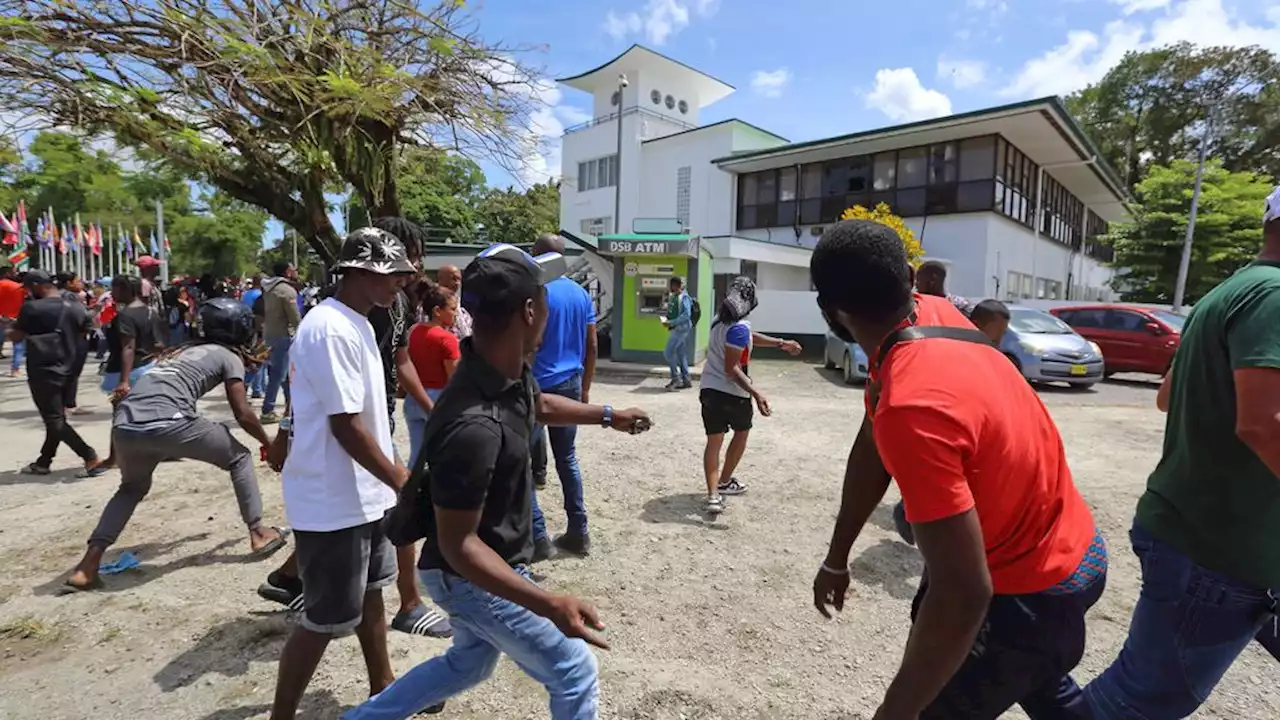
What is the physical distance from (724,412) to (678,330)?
648 cm

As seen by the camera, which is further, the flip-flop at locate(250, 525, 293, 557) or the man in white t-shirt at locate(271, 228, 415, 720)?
the flip-flop at locate(250, 525, 293, 557)

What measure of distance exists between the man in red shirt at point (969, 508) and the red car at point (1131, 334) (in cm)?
1375

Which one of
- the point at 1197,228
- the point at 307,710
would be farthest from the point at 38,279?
the point at 1197,228

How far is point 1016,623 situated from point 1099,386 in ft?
44.2

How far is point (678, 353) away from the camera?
11453 millimetres

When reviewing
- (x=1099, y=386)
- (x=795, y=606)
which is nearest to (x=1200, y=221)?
(x=1099, y=386)

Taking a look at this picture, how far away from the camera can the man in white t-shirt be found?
7.49ft

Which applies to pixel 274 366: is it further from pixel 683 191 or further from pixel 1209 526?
pixel 683 191

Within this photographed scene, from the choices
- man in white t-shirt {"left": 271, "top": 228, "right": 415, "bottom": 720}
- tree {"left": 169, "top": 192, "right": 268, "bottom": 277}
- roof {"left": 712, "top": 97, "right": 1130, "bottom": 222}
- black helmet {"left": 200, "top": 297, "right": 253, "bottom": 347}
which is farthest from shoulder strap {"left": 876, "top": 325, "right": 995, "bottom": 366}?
tree {"left": 169, "top": 192, "right": 268, "bottom": 277}

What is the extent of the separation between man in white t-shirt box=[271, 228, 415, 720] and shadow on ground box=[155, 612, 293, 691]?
93 centimetres

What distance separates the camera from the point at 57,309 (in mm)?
5844

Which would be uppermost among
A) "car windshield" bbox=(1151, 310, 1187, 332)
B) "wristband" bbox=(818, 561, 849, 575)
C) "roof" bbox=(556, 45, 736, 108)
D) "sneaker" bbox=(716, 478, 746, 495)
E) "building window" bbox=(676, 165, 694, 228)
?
"roof" bbox=(556, 45, 736, 108)

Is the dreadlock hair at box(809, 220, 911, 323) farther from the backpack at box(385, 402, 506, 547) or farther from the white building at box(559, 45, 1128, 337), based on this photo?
the white building at box(559, 45, 1128, 337)

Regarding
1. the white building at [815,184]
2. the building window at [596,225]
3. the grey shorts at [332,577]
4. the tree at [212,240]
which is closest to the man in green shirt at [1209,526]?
the grey shorts at [332,577]
